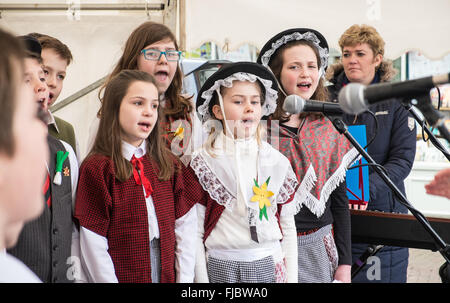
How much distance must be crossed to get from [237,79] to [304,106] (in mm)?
499

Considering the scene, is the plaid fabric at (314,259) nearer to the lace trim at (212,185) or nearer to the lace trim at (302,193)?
the lace trim at (302,193)

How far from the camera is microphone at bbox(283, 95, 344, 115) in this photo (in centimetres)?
133

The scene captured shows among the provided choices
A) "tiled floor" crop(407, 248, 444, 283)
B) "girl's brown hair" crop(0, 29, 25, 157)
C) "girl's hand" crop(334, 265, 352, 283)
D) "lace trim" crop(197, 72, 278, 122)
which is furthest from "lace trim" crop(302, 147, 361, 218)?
"tiled floor" crop(407, 248, 444, 283)

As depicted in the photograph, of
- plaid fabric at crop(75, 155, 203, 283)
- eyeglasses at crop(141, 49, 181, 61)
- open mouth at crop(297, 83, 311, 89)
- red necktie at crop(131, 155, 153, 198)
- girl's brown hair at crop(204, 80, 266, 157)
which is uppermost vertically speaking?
eyeglasses at crop(141, 49, 181, 61)

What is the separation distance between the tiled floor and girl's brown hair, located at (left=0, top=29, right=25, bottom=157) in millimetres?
4224

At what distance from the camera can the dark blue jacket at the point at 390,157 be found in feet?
7.59

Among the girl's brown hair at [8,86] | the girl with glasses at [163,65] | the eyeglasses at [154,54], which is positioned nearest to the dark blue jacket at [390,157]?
the girl with glasses at [163,65]

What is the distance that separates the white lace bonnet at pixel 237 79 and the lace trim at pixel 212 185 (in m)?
0.26

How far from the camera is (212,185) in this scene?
5.62ft

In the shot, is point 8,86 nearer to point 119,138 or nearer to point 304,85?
point 119,138

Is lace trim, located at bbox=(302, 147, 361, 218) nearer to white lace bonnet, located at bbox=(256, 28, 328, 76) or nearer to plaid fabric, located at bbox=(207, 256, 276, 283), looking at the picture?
plaid fabric, located at bbox=(207, 256, 276, 283)

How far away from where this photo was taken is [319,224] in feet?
6.10

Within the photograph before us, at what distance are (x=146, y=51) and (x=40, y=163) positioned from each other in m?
1.32
